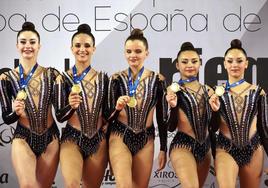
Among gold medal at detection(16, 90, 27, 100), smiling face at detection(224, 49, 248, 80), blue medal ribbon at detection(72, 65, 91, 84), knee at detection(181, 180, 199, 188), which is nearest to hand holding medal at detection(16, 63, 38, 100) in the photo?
gold medal at detection(16, 90, 27, 100)

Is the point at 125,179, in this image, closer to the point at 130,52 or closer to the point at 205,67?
the point at 130,52

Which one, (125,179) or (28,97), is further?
(28,97)

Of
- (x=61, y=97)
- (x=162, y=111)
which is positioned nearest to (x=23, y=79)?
(x=61, y=97)

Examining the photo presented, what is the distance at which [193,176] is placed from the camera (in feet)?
15.0

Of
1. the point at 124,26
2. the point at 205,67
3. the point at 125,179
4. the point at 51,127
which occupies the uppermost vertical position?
the point at 124,26

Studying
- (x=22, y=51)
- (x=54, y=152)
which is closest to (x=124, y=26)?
(x=22, y=51)

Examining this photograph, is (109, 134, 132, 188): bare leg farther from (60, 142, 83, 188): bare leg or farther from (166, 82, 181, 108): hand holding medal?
(166, 82, 181, 108): hand holding medal

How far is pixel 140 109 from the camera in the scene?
4863mm

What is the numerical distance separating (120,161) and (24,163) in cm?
84

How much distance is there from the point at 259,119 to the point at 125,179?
1465mm

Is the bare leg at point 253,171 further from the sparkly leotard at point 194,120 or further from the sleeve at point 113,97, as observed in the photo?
the sleeve at point 113,97

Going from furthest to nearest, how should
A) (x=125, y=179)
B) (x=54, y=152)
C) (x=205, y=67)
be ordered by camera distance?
(x=205, y=67)
(x=54, y=152)
(x=125, y=179)

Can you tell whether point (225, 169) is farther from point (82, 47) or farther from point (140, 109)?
point (82, 47)

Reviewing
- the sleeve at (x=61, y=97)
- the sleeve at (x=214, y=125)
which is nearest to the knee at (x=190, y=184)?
the sleeve at (x=214, y=125)
